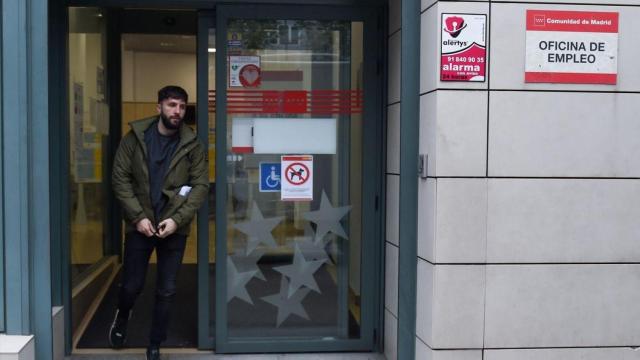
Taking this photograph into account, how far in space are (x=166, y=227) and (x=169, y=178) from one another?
0.36 meters

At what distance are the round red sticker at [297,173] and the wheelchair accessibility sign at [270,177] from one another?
0.08m

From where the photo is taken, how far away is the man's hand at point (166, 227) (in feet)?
15.9

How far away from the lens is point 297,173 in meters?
5.35

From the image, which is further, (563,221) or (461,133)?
(563,221)

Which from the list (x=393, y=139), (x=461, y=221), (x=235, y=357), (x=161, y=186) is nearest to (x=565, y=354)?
(x=461, y=221)

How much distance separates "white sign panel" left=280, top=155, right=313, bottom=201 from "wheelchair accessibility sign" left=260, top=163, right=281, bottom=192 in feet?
0.13

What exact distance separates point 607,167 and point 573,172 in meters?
0.23

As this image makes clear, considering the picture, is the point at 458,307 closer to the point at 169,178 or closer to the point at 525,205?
the point at 525,205

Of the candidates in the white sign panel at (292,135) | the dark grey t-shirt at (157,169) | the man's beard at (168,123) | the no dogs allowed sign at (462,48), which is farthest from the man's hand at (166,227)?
the no dogs allowed sign at (462,48)

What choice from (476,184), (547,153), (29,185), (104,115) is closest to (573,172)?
(547,153)

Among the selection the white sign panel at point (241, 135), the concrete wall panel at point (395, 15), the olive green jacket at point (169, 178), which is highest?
the concrete wall panel at point (395, 15)

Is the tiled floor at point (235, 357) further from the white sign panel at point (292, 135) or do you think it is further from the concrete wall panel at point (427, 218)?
the white sign panel at point (292, 135)

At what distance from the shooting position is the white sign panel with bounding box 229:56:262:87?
17.2 ft

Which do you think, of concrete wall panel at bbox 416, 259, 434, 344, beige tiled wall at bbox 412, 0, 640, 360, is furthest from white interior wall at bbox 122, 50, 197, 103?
beige tiled wall at bbox 412, 0, 640, 360
